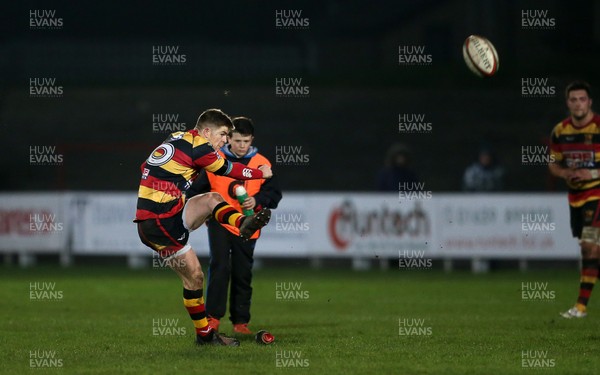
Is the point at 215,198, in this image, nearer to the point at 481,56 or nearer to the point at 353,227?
the point at 481,56

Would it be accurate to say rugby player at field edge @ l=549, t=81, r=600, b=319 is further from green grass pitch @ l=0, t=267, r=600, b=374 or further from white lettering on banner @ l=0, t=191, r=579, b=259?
white lettering on banner @ l=0, t=191, r=579, b=259

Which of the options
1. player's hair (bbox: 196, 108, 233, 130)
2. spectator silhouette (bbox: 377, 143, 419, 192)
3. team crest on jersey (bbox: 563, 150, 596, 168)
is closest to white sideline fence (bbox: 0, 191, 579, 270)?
spectator silhouette (bbox: 377, 143, 419, 192)

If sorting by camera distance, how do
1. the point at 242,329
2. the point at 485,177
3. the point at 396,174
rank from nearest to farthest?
the point at 242,329
the point at 485,177
the point at 396,174

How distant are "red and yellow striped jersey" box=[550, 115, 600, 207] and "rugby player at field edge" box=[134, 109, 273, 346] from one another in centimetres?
480

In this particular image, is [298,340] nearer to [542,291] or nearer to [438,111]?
[542,291]

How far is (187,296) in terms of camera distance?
35.3 ft

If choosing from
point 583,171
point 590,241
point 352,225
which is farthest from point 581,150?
point 352,225

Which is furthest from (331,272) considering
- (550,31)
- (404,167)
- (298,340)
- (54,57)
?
(54,57)

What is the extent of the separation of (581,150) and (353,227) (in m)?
9.55

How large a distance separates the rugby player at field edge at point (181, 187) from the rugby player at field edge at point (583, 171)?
4738mm

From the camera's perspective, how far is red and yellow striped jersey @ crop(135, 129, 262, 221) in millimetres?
10453

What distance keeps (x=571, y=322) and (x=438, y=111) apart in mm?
24668

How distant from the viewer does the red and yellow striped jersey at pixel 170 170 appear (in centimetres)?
1045

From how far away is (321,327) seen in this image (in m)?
13.0
